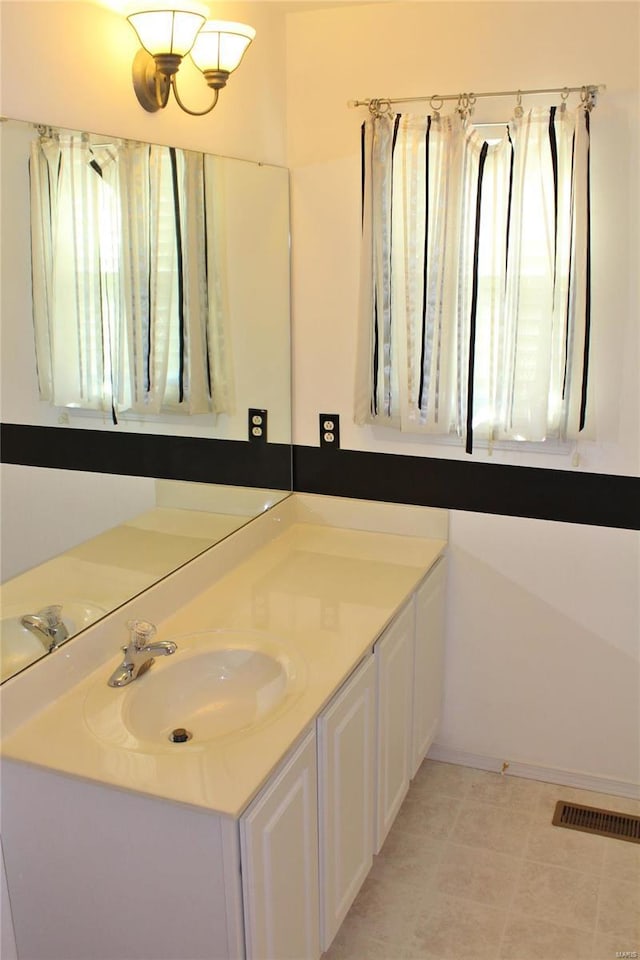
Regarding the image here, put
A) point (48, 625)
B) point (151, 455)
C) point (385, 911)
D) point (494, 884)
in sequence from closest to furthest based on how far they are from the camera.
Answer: point (48, 625) → point (151, 455) → point (385, 911) → point (494, 884)

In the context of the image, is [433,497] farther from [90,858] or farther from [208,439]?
[90,858]

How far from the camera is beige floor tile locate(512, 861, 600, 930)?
2.55 meters

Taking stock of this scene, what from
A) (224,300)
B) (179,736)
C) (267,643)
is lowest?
(179,736)

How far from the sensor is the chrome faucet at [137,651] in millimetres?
2064

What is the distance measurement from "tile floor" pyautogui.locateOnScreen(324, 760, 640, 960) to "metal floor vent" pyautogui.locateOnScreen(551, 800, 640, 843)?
3 cm

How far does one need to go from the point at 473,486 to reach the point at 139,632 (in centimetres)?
138

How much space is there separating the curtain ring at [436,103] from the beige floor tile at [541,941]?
2.41 meters

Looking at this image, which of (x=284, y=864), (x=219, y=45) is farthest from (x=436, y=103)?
(x=284, y=864)

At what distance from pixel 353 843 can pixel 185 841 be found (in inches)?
29.1

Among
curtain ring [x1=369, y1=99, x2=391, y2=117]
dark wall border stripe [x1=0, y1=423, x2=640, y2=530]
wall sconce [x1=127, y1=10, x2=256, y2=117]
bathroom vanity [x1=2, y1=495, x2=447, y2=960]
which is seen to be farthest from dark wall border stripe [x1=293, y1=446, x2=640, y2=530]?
wall sconce [x1=127, y1=10, x2=256, y2=117]

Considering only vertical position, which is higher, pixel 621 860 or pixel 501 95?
pixel 501 95

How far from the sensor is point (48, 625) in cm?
198

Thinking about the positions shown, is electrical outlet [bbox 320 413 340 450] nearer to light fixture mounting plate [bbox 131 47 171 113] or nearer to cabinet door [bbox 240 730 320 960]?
Result: light fixture mounting plate [bbox 131 47 171 113]

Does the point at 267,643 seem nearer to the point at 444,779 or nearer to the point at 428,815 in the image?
the point at 428,815
